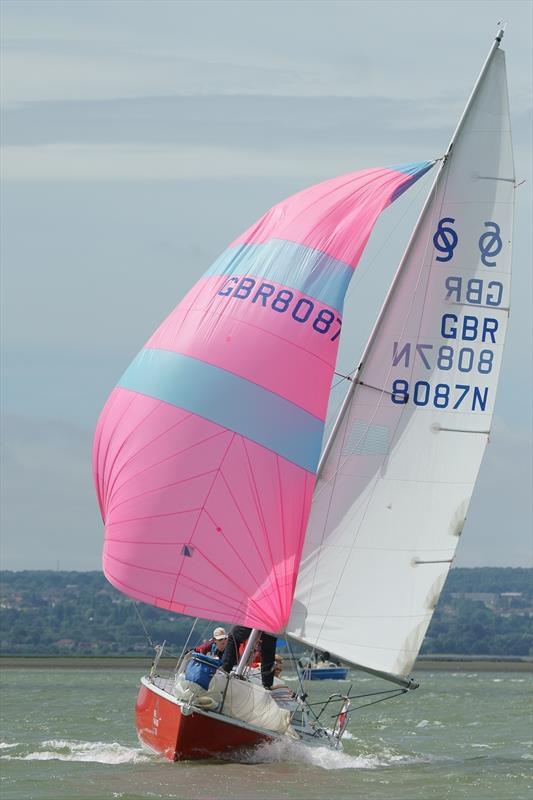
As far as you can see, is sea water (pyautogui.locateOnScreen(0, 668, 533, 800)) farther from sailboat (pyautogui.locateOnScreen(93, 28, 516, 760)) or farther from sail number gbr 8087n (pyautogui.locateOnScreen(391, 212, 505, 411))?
sail number gbr 8087n (pyautogui.locateOnScreen(391, 212, 505, 411))

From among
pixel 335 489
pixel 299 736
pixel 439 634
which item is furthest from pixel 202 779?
pixel 439 634

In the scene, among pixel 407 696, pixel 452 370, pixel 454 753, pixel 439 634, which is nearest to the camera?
pixel 452 370

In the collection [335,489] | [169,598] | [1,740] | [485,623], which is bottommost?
[1,740]

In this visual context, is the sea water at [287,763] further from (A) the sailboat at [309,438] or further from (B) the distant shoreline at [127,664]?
(B) the distant shoreline at [127,664]

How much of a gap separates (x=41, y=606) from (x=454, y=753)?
464 ft

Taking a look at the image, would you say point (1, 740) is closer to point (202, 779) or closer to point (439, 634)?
point (202, 779)

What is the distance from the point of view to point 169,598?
18375 millimetres

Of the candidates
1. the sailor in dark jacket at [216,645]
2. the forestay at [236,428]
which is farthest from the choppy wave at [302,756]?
the forestay at [236,428]

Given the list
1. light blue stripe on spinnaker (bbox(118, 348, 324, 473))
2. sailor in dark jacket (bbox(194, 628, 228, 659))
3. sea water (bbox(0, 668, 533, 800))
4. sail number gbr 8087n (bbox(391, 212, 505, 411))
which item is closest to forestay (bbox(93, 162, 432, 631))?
light blue stripe on spinnaker (bbox(118, 348, 324, 473))

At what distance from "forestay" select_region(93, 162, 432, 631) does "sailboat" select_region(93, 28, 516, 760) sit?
0.02 meters

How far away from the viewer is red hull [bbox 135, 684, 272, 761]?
1875 centimetres

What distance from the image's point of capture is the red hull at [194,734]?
738 inches

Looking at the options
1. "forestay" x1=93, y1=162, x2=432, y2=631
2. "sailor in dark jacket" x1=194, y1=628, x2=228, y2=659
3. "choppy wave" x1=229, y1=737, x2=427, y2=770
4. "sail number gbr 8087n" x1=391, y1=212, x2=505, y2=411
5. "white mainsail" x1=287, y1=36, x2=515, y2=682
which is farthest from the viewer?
"sailor in dark jacket" x1=194, y1=628, x2=228, y2=659

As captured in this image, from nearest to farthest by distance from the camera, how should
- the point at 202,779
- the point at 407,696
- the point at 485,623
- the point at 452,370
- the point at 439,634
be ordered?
the point at 202,779 < the point at 452,370 < the point at 407,696 < the point at 439,634 < the point at 485,623
